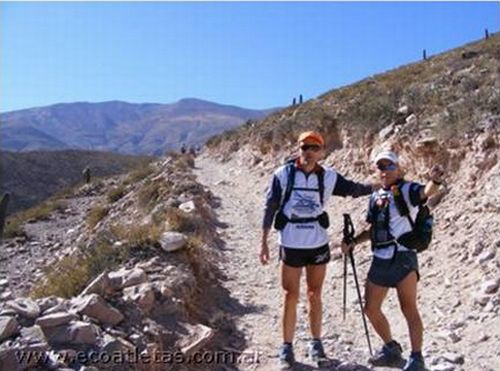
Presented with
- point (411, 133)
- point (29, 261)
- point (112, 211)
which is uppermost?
point (411, 133)

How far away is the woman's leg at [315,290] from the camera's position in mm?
5518

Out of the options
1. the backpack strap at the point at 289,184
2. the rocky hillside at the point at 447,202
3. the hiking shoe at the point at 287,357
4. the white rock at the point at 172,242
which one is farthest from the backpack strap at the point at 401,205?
the white rock at the point at 172,242

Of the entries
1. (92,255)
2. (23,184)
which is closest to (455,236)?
(92,255)

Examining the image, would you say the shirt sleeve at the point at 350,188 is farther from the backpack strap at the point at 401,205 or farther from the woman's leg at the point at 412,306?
the woman's leg at the point at 412,306

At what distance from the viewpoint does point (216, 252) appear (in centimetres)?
1076

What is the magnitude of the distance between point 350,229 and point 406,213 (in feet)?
3.20

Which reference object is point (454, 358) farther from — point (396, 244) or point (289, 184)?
point (289, 184)

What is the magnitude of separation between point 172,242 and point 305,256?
10.8ft

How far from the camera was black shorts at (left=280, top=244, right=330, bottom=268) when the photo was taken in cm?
547

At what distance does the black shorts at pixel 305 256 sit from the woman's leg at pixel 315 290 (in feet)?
0.19

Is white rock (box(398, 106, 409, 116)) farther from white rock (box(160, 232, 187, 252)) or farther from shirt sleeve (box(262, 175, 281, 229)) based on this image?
shirt sleeve (box(262, 175, 281, 229))

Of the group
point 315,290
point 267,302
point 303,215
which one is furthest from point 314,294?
point 267,302

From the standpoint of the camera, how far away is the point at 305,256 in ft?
18.0

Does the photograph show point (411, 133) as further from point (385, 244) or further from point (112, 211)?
point (112, 211)
